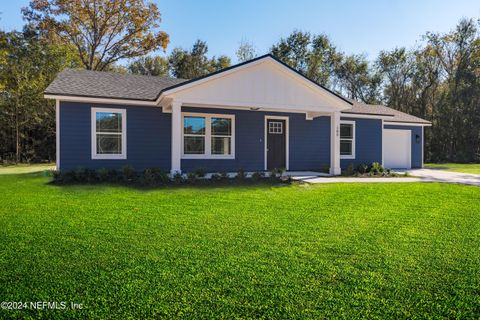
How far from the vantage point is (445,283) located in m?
3.04

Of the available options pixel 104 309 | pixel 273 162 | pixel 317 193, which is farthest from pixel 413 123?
pixel 104 309

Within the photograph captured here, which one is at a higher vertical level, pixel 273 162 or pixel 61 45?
pixel 61 45

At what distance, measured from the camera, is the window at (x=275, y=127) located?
13945 mm

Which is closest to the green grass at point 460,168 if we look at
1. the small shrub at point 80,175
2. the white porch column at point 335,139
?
the white porch column at point 335,139

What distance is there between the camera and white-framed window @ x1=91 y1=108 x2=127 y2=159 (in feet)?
36.9

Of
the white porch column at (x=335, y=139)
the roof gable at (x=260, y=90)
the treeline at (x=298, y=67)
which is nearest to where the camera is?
the roof gable at (x=260, y=90)

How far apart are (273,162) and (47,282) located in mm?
11475

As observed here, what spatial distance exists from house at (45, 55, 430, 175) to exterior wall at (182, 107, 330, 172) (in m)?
0.04

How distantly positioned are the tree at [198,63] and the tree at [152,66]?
1.87 metres

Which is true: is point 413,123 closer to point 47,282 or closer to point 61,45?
point 47,282

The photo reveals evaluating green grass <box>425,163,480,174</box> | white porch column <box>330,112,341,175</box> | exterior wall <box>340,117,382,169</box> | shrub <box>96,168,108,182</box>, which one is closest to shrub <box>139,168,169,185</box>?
shrub <box>96,168,108,182</box>

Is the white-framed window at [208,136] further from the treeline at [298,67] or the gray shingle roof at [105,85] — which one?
the treeline at [298,67]

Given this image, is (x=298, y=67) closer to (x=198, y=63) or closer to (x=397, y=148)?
(x=198, y=63)

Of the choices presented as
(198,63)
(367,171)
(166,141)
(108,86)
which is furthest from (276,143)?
(198,63)
